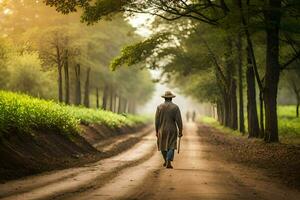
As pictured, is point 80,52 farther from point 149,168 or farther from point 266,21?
point 149,168

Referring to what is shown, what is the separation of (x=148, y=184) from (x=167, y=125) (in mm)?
4904

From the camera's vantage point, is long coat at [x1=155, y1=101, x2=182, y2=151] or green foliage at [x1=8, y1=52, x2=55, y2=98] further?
green foliage at [x1=8, y1=52, x2=55, y2=98]

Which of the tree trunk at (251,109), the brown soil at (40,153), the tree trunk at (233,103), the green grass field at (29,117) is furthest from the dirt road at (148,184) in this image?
the tree trunk at (233,103)

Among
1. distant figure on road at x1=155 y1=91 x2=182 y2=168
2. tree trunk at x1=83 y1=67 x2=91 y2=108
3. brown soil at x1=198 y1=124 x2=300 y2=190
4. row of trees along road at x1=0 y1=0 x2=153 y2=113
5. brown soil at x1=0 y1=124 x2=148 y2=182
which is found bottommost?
brown soil at x1=198 y1=124 x2=300 y2=190

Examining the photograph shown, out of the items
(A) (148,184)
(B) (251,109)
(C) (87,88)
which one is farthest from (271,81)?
(C) (87,88)

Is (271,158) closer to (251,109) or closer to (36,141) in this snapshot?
(36,141)

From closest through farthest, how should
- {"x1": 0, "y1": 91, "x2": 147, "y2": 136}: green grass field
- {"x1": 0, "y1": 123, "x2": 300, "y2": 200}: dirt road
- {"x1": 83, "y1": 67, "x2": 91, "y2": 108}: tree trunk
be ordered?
{"x1": 0, "y1": 123, "x2": 300, "y2": 200}: dirt road < {"x1": 0, "y1": 91, "x2": 147, "y2": 136}: green grass field < {"x1": 83, "y1": 67, "x2": 91, "y2": 108}: tree trunk

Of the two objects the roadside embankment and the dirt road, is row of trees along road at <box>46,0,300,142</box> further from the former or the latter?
the dirt road

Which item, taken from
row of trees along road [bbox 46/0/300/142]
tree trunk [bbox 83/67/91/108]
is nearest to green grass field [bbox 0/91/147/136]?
row of trees along road [bbox 46/0/300/142]

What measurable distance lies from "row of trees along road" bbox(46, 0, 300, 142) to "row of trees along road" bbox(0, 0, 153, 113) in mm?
2096

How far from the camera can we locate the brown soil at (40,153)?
14.3 m

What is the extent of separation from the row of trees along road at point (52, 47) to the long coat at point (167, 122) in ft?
32.7

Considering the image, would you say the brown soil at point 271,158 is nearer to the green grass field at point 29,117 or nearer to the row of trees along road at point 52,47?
the green grass field at point 29,117

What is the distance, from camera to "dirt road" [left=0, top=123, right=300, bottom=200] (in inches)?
406
